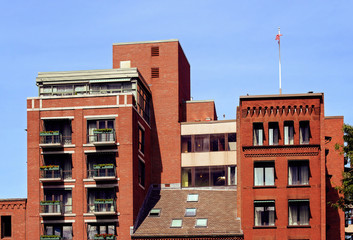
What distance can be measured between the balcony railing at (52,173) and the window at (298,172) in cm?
2355

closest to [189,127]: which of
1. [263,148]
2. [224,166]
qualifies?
[224,166]

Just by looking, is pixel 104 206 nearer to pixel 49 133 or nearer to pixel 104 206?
pixel 104 206

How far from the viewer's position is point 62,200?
295 ft

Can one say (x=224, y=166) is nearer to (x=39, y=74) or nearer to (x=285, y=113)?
(x=285, y=113)

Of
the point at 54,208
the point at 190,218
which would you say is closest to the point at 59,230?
the point at 54,208

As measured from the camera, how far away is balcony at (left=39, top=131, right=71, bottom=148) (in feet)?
295

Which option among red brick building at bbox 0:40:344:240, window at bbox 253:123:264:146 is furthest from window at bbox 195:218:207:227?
window at bbox 253:123:264:146

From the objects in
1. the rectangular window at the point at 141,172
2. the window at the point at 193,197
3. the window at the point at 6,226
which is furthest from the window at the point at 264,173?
the window at the point at 6,226

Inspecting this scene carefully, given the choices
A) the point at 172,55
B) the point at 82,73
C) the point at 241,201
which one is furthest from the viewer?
the point at 172,55

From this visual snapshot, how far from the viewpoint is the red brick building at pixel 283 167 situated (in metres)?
86.6

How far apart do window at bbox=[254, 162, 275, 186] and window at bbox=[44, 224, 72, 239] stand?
67.2 ft

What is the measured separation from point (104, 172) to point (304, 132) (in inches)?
853

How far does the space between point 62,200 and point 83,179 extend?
3.29 meters

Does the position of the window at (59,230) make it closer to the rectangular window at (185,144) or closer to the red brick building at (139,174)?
the red brick building at (139,174)
